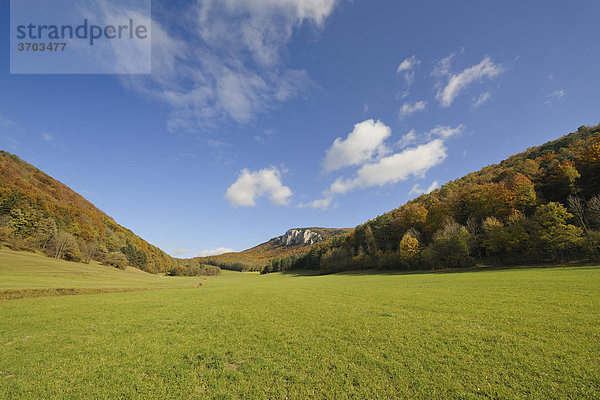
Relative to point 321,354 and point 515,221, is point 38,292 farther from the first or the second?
point 515,221

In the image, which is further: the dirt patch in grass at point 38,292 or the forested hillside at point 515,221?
the forested hillside at point 515,221

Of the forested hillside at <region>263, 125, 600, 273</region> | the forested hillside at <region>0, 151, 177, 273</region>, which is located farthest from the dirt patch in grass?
the forested hillside at <region>263, 125, 600, 273</region>

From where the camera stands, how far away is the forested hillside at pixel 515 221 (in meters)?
43.1

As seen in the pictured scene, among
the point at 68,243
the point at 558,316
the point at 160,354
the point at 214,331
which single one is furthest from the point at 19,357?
the point at 68,243

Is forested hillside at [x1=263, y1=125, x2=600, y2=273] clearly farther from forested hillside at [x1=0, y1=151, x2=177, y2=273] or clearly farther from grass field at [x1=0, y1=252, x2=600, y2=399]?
forested hillside at [x1=0, y1=151, x2=177, y2=273]

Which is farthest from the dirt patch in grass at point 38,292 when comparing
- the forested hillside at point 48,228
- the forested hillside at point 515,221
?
the forested hillside at point 515,221

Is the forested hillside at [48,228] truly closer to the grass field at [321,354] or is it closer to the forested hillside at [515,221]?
the grass field at [321,354]

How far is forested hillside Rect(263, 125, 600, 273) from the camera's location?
43.1m

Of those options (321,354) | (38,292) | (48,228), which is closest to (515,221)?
(321,354)

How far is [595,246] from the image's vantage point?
36.2m

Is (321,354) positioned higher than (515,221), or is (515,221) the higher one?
(515,221)

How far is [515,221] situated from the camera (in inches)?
1950

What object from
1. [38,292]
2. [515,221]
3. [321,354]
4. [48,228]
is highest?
[48,228]

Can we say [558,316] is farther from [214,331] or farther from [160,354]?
[160,354]
